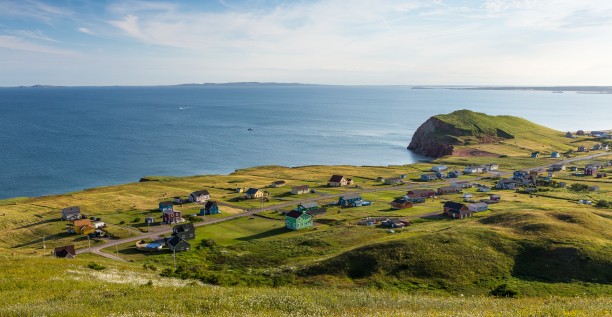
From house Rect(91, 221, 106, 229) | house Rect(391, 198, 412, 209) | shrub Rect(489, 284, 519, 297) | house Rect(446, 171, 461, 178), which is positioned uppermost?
shrub Rect(489, 284, 519, 297)

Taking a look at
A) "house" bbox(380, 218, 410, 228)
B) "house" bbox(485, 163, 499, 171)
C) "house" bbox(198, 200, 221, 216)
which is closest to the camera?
"house" bbox(380, 218, 410, 228)

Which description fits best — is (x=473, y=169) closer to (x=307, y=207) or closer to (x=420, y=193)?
(x=420, y=193)

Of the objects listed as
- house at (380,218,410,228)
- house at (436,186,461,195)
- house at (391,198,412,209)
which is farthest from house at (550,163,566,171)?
house at (380,218,410,228)

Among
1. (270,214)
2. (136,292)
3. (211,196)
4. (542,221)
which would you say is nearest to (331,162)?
(211,196)

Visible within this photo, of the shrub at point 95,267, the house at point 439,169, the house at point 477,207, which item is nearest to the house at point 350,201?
the house at point 477,207

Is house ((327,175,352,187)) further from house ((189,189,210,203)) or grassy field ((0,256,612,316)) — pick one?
grassy field ((0,256,612,316))

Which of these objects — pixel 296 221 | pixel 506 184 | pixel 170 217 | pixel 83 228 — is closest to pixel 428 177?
pixel 506 184

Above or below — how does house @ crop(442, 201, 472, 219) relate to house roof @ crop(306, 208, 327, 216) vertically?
above

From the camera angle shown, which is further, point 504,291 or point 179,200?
point 179,200
